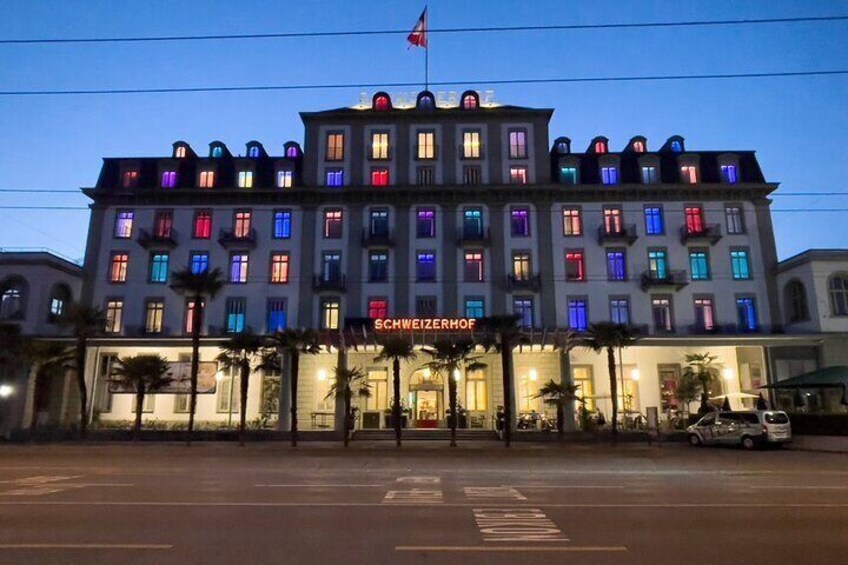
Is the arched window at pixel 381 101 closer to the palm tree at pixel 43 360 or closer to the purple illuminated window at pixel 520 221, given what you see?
the purple illuminated window at pixel 520 221

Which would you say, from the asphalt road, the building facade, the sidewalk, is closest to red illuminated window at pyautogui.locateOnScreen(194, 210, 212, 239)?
the building facade

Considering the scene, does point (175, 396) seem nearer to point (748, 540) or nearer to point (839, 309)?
point (748, 540)

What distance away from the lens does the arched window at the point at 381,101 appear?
133 feet

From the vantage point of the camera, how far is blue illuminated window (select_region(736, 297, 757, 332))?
35.7 metres

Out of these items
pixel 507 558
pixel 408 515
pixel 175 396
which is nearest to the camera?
pixel 507 558

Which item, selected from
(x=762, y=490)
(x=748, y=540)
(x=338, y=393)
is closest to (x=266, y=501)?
(x=748, y=540)

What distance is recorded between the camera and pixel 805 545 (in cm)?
731

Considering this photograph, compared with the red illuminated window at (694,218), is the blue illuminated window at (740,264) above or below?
below

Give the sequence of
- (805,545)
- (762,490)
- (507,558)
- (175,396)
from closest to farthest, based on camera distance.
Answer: (507,558) → (805,545) → (762,490) → (175,396)

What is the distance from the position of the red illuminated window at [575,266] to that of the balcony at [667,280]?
12.1 ft

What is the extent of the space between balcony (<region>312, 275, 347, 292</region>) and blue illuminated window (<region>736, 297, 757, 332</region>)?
24.6m

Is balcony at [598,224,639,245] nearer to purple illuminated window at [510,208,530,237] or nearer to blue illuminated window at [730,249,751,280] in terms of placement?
purple illuminated window at [510,208,530,237]

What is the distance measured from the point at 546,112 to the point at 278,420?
2614cm

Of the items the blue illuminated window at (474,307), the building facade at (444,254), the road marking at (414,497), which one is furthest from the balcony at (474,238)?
the road marking at (414,497)
